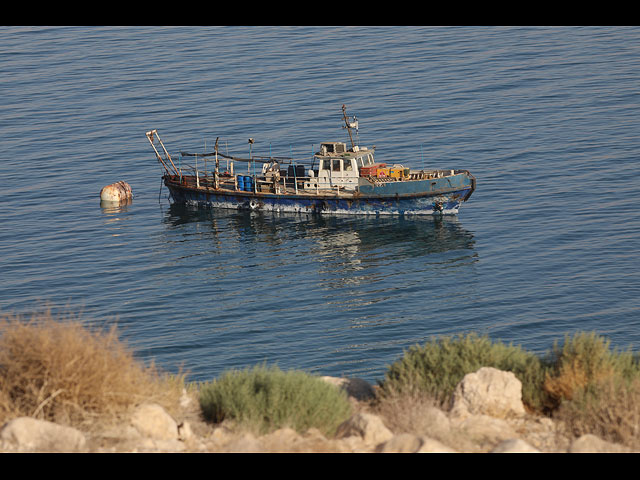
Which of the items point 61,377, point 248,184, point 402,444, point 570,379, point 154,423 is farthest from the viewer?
point 248,184

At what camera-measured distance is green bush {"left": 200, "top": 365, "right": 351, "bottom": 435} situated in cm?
1662

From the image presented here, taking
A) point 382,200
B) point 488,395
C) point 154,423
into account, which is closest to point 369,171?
point 382,200

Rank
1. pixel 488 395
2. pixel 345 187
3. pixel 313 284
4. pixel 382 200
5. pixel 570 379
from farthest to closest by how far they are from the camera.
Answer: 1. pixel 345 187
2. pixel 382 200
3. pixel 313 284
4. pixel 570 379
5. pixel 488 395

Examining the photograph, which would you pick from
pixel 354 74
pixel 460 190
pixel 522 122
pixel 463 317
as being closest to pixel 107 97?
pixel 354 74

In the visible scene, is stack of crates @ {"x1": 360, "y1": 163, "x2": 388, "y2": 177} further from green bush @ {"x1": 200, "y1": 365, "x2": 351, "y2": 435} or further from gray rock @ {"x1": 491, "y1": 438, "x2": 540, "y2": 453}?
gray rock @ {"x1": 491, "y1": 438, "x2": 540, "y2": 453}

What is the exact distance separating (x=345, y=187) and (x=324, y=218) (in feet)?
7.38

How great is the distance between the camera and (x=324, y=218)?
54406mm

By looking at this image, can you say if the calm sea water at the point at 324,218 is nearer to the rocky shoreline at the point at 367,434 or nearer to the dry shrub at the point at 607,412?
the rocky shoreline at the point at 367,434

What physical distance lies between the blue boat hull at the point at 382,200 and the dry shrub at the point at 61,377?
121ft

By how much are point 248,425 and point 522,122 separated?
56588 mm

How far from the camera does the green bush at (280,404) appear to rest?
54.5 feet

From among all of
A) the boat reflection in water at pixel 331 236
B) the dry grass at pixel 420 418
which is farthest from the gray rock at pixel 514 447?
the boat reflection in water at pixel 331 236

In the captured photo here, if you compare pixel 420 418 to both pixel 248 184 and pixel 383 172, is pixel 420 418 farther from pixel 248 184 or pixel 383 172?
pixel 248 184

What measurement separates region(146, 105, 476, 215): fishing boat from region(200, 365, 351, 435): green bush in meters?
34.4
